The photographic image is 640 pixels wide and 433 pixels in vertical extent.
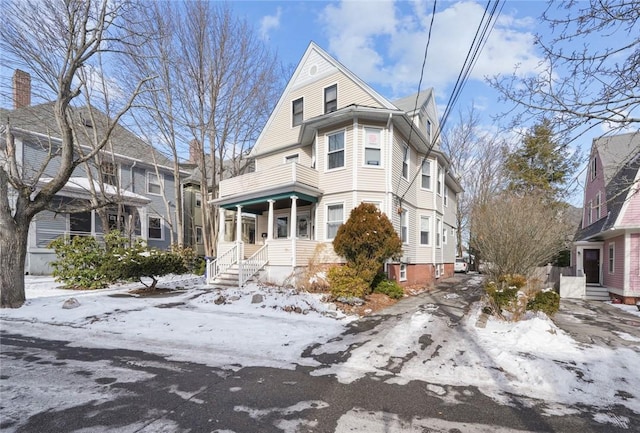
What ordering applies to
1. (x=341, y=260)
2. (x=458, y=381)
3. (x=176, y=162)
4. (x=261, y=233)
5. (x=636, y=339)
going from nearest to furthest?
(x=458, y=381), (x=636, y=339), (x=341, y=260), (x=261, y=233), (x=176, y=162)

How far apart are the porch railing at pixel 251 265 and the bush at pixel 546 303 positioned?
891 centimetres

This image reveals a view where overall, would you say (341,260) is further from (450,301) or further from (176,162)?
(176,162)

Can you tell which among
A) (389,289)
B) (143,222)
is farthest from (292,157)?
(143,222)

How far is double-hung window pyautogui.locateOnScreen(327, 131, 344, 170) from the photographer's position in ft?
42.3

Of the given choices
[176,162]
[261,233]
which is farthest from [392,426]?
[176,162]

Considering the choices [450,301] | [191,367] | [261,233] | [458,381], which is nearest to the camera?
[458,381]

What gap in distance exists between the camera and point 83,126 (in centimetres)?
1641

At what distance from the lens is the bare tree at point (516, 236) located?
9.56 meters

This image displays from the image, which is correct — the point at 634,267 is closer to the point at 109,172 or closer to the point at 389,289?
the point at 389,289

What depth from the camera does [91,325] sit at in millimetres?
7176

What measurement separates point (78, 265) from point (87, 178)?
9069 mm

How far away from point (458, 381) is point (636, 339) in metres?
5.59

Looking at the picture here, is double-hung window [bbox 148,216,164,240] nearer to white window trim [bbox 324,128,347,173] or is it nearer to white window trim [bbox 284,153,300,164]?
white window trim [bbox 284,153,300,164]

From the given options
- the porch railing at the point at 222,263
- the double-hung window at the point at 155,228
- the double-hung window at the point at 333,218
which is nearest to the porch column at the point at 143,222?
the double-hung window at the point at 155,228
